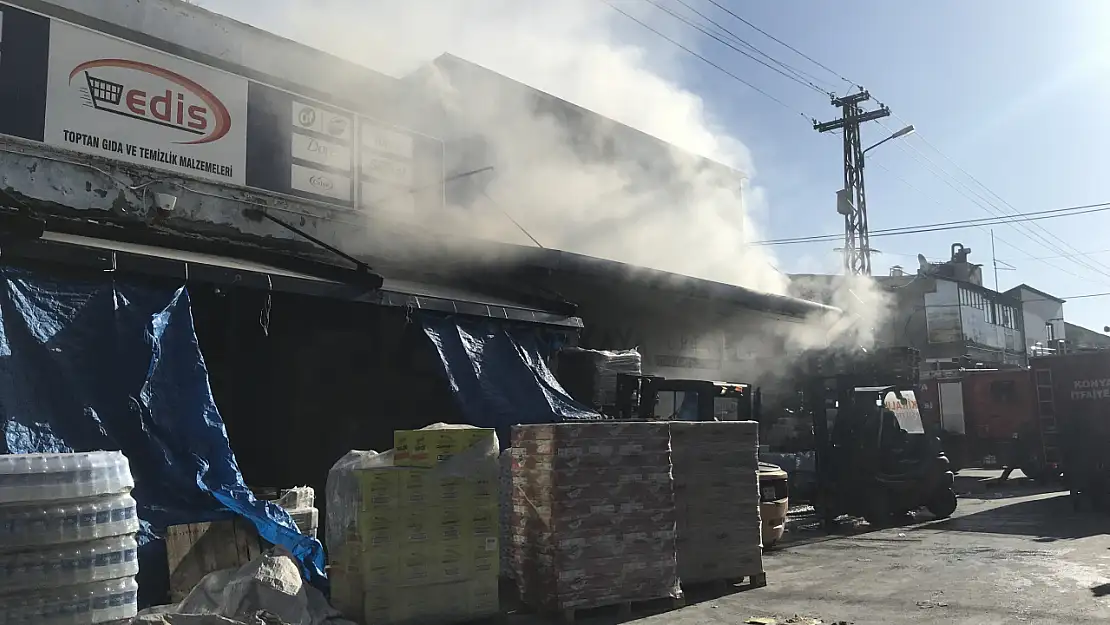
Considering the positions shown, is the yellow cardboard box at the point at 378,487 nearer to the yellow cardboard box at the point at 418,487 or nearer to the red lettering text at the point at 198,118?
the yellow cardboard box at the point at 418,487

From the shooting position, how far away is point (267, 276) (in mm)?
8695

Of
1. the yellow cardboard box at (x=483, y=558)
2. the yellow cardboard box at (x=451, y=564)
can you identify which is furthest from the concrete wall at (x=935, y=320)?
the yellow cardboard box at (x=451, y=564)

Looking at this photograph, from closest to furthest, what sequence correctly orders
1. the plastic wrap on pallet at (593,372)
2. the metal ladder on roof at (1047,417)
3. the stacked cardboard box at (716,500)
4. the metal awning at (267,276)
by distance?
the metal awning at (267,276), the stacked cardboard box at (716,500), the plastic wrap on pallet at (593,372), the metal ladder on roof at (1047,417)

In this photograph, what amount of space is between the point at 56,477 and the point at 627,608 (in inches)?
183

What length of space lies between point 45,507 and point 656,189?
18.2 metres

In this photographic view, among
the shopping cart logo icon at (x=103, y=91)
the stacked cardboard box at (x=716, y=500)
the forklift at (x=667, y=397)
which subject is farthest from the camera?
the forklift at (x=667, y=397)

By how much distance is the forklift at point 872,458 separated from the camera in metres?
13.6

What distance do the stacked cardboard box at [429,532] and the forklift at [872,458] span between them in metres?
8.32

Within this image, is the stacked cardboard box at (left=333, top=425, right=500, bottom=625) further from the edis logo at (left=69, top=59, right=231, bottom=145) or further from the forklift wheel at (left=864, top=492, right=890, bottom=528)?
the forklift wheel at (left=864, top=492, right=890, bottom=528)

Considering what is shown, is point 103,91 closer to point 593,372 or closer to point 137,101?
point 137,101

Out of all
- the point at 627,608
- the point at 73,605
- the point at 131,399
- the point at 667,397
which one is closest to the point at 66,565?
the point at 73,605

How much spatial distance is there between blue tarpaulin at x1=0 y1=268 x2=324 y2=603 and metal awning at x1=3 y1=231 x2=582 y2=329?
0.21 metres

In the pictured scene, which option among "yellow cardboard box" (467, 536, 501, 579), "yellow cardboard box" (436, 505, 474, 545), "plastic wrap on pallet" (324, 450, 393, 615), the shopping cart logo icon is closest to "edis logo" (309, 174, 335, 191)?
the shopping cart logo icon

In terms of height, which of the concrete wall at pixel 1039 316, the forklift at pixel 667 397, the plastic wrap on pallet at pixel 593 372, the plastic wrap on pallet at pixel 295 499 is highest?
the concrete wall at pixel 1039 316
